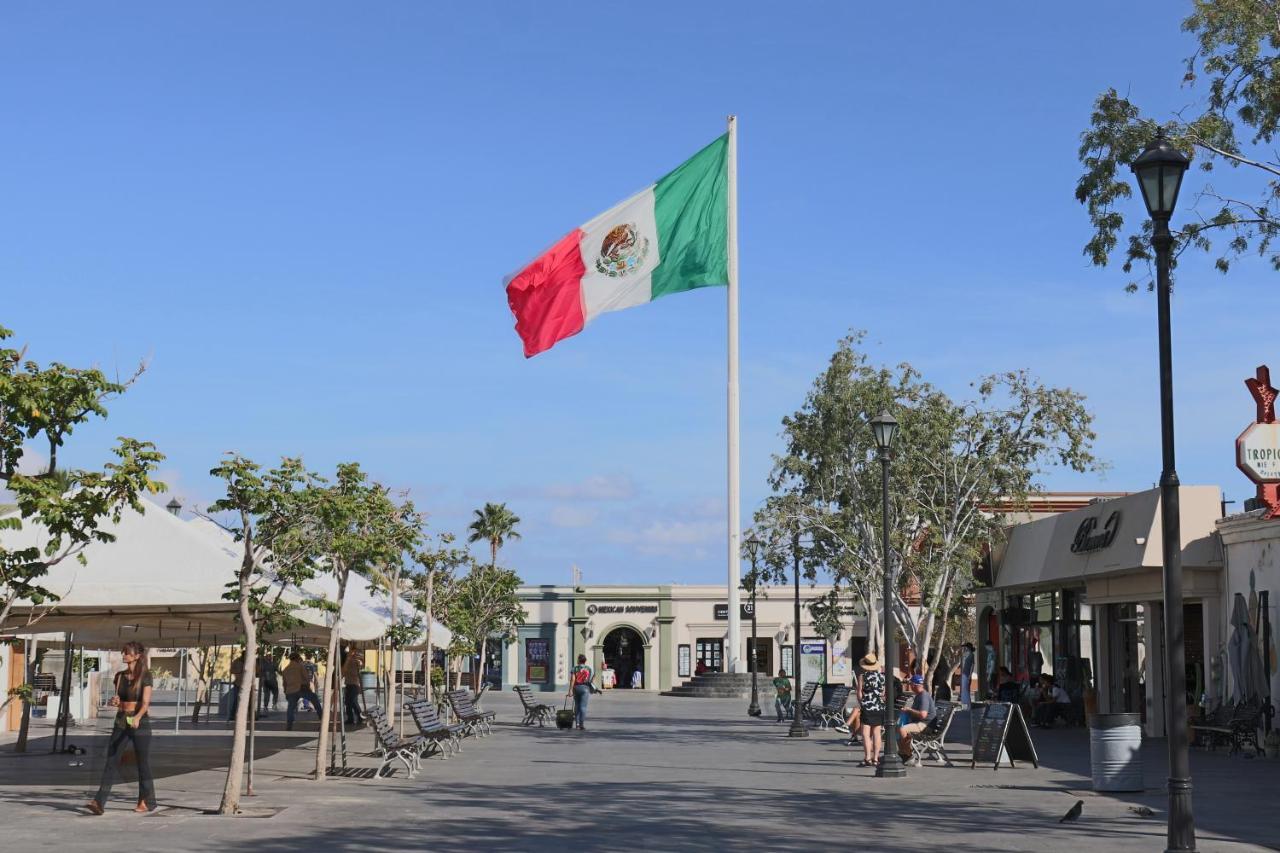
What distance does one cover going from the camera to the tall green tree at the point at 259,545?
53.6 feet

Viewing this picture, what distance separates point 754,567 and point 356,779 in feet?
61.2

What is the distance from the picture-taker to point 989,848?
13562 mm

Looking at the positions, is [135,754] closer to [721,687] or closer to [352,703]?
[352,703]

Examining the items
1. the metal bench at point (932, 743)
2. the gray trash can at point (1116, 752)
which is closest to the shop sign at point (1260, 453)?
the metal bench at point (932, 743)

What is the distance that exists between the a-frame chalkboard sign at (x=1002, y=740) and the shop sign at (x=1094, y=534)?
9808 millimetres

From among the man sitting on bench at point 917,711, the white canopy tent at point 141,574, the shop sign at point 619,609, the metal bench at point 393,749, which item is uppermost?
the shop sign at point 619,609

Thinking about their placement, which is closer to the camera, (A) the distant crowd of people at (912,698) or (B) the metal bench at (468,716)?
(A) the distant crowd of people at (912,698)

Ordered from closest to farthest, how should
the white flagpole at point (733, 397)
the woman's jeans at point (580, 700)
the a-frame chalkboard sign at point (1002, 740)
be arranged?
the a-frame chalkboard sign at point (1002, 740)
the woman's jeans at point (580, 700)
the white flagpole at point (733, 397)

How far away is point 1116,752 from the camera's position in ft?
62.2

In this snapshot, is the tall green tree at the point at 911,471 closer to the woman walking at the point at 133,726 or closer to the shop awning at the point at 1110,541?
the shop awning at the point at 1110,541

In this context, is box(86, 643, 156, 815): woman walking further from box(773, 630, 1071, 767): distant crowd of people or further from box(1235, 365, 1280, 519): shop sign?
box(1235, 365, 1280, 519): shop sign

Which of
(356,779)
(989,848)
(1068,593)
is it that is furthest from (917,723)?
(1068,593)

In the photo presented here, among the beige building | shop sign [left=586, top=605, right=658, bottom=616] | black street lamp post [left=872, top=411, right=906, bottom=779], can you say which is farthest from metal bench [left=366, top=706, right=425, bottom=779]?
shop sign [left=586, top=605, right=658, bottom=616]

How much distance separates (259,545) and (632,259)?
71.2 ft
